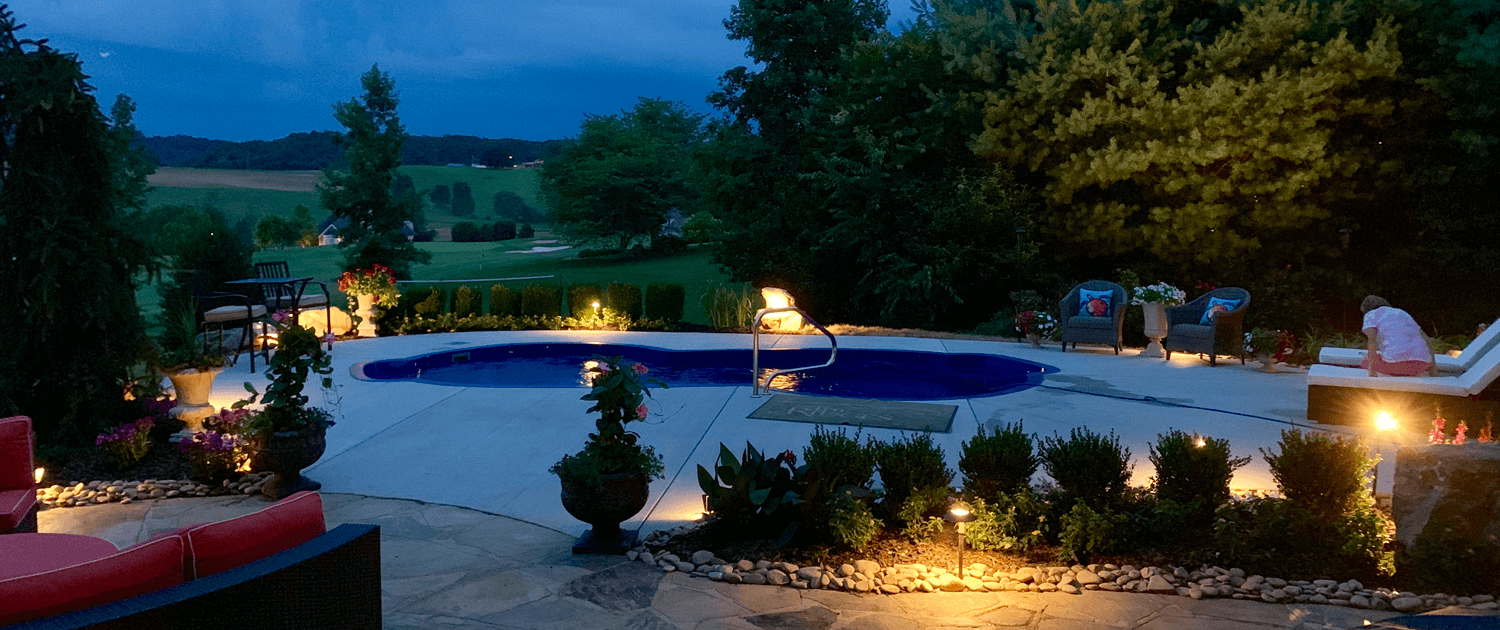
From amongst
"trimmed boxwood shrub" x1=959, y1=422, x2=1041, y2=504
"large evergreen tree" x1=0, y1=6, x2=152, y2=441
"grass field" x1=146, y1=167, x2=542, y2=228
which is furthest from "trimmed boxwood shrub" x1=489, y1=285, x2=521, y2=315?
"grass field" x1=146, y1=167, x2=542, y2=228

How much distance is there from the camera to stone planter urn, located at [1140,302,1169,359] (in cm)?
1203

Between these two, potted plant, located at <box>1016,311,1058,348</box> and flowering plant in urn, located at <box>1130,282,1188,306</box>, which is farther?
potted plant, located at <box>1016,311,1058,348</box>

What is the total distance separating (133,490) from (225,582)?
4036 mm

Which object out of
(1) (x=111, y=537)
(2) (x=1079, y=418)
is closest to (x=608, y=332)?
(2) (x=1079, y=418)

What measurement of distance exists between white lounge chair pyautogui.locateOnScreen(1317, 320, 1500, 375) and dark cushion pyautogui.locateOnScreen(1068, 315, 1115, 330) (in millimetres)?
4006

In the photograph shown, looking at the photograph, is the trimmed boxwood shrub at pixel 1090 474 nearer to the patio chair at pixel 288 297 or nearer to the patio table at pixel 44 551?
the patio table at pixel 44 551

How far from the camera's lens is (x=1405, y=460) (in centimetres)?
417

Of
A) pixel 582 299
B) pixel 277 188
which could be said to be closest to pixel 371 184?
pixel 582 299

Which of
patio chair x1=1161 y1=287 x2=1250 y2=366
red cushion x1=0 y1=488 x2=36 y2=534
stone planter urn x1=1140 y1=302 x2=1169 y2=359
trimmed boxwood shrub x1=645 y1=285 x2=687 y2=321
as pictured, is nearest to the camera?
red cushion x1=0 y1=488 x2=36 y2=534

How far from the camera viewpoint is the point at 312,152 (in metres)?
59.9

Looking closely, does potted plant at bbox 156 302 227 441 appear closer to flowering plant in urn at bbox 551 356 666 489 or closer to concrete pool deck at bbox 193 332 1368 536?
concrete pool deck at bbox 193 332 1368 536

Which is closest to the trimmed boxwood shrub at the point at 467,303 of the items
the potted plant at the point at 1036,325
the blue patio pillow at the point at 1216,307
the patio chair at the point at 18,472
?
the potted plant at the point at 1036,325

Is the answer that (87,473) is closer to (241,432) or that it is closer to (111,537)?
(241,432)

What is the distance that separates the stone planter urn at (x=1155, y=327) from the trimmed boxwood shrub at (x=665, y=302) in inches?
279
